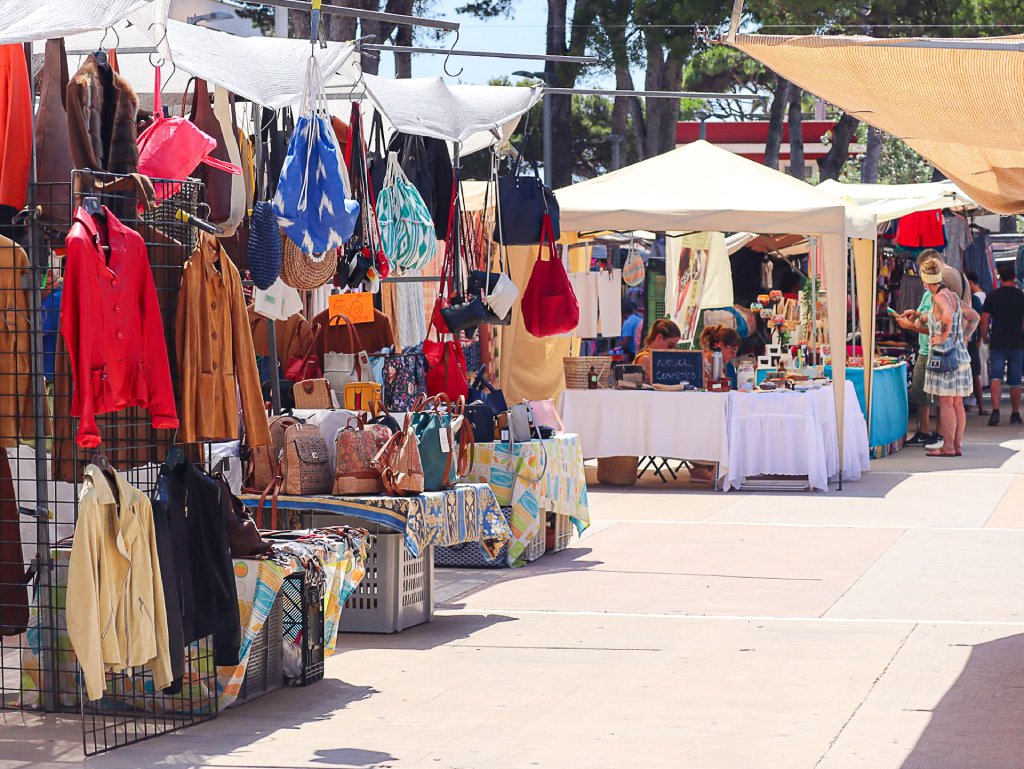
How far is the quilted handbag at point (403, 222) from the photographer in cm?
829

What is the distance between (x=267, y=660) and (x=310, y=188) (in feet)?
6.58

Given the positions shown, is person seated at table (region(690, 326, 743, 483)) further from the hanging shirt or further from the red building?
the red building

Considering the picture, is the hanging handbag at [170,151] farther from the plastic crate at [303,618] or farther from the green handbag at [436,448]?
the green handbag at [436,448]

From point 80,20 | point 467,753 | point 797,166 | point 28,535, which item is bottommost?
point 467,753

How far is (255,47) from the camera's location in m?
7.11

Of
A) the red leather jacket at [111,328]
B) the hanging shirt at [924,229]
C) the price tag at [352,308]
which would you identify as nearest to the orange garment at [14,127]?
the red leather jacket at [111,328]

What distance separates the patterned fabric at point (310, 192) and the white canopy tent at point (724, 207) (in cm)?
614

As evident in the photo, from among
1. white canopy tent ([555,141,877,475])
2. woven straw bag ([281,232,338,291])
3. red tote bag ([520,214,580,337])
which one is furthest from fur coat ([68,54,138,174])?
white canopy tent ([555,141,877,475])

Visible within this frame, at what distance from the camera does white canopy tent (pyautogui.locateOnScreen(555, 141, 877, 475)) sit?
505 inches

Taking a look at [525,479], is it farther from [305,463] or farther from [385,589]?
[305,463]

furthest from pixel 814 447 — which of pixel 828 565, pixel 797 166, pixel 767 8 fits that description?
pixel 797 166

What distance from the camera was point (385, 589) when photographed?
7551 mm

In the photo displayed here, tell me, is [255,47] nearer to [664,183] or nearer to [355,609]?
[355,609]

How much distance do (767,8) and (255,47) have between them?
63.3ft
